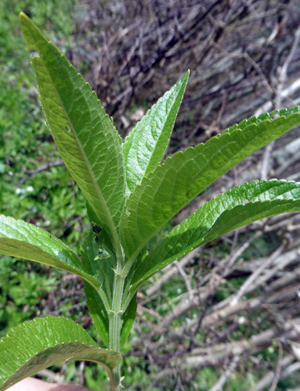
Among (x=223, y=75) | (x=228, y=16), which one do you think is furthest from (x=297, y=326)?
(x=228, y=16)

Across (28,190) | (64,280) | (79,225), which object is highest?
(28,190)

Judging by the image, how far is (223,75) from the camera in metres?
3.70

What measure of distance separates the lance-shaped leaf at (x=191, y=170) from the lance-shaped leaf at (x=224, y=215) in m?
0.07

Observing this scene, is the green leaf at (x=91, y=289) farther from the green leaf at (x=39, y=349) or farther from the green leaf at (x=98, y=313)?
the green leaf at (x=39, y=349)

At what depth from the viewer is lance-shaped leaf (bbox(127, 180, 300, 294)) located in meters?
0.56

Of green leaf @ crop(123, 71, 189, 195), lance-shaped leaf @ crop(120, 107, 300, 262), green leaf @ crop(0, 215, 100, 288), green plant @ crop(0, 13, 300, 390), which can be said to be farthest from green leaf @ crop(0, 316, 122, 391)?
green leaf @ crop(123, 71, 189, 195)

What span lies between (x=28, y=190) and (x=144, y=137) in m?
1.99

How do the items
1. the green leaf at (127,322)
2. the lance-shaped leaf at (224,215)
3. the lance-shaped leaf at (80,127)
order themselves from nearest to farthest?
the lance-shaped leaf at (80,127) < the lance-shaped leaf at (224,215) < the green leaf at (127,322)

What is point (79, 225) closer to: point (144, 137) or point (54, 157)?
point (54, 157)

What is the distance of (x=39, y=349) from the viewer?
1.62ft

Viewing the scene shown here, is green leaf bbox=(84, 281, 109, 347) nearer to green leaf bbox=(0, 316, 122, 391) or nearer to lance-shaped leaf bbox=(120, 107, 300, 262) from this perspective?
green leaf bbox=(0, 316, 122, 391)

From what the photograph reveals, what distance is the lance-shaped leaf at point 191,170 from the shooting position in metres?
0.50

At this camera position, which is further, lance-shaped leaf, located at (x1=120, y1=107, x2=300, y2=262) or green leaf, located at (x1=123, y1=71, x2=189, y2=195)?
green leaf, located at (x1=123, y1=71, x2=189, y2=195)

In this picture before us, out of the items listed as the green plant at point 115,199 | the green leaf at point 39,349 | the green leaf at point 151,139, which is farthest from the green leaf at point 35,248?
the green leaf at point 151,139
